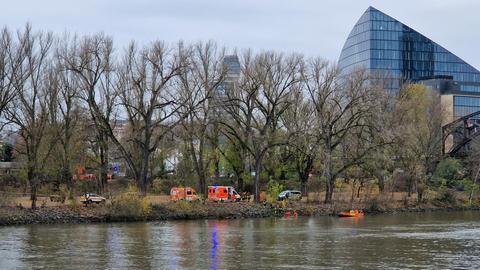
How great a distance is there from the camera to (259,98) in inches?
2968

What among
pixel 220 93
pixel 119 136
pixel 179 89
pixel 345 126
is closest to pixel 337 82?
pixel 345 126

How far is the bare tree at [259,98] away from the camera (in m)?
72.1

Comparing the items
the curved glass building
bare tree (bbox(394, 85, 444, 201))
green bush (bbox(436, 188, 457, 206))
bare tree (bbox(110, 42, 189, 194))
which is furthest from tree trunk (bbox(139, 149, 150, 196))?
the curved glass building

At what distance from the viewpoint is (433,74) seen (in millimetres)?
176500

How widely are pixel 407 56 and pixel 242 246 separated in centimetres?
14378

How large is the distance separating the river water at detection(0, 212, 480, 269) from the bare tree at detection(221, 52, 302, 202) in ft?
54.0

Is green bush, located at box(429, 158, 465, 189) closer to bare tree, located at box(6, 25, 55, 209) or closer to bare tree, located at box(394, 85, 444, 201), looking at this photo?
bare tree, located at box(394, 85, 444, 201)

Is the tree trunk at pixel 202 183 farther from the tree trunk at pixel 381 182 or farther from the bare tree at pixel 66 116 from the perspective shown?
the tree trunk at pixel 381 182

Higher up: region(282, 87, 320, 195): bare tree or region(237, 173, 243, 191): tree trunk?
region(282, 87, 320, 195): bare tree

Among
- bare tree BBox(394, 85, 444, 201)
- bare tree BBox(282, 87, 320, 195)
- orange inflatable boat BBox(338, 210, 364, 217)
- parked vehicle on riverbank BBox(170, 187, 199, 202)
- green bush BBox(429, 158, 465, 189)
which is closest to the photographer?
parked vehicle on riverbank BBox(170, 187, 199, 202)

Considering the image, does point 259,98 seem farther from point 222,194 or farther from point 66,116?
point 66,116

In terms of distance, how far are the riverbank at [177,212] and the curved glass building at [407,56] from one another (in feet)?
315

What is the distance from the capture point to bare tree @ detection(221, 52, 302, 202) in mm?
72125

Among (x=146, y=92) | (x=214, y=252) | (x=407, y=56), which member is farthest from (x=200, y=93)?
(x=407, y=56)
